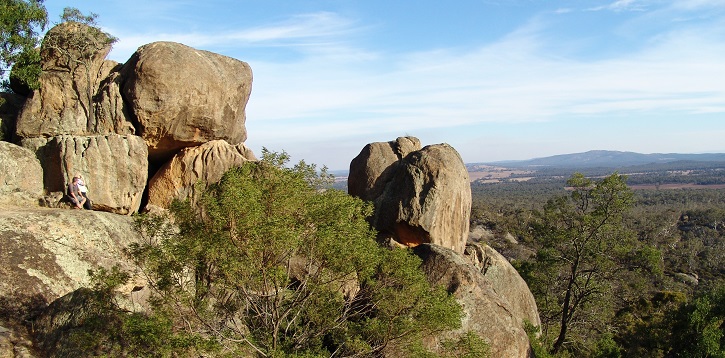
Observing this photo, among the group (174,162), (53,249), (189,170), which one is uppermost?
(174,162)

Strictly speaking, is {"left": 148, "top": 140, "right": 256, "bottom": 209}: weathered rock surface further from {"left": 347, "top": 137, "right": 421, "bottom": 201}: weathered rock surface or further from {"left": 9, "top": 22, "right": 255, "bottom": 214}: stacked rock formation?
{"left": 347, "top": 137, "right": 421, "bottom": 201}: weathered rock surface

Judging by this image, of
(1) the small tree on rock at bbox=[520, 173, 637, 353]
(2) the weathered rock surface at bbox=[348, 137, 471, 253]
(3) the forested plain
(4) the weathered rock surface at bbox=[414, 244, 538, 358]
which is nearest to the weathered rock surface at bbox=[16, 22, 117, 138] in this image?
(2) the weathered rock surface at bbox=[348, 137, 471, 253]

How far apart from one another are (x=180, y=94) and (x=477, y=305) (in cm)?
1569

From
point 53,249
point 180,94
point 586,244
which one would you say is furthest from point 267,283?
point 586,244

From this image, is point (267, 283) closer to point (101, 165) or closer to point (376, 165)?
point (101, 165)

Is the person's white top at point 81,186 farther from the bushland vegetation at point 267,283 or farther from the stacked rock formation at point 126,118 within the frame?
the bushland vegetation at point 267,283

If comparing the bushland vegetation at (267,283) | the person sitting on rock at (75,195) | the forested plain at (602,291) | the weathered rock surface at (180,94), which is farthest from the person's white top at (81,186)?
the forested plain at (602,291)

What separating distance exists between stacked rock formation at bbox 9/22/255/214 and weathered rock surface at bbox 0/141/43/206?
54 centimetres

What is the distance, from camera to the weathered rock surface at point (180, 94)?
2284cm

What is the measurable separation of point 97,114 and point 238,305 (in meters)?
13.6

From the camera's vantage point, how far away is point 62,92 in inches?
912

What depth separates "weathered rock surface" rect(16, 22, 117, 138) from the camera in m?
22.5

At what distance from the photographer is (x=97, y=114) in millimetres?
23250

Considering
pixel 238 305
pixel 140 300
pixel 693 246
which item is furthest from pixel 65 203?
pixel 693 246
